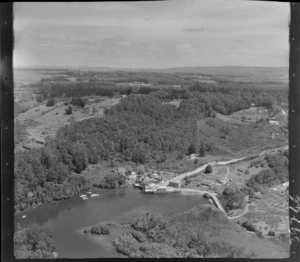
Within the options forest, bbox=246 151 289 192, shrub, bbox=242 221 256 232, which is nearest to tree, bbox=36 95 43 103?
forest, bbox=246 151 289 192

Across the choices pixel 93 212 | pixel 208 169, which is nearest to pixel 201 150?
pixel 208 169

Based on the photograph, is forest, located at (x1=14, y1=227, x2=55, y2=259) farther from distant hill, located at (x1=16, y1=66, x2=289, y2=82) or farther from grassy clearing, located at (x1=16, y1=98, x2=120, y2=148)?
distant hill, located at (x1=16, y1=66, x2=289, y2=82)

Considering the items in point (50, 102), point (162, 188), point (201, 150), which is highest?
point (50, 102)

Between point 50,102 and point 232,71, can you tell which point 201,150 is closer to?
point 232,71

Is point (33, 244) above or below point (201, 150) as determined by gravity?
below

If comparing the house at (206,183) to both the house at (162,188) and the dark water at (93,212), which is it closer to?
the dark water at (93,212)

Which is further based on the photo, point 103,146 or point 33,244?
point 103,146

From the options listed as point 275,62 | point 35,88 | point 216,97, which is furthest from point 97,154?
point 275,62

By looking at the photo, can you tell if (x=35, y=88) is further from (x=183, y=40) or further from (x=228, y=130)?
(x=228, y=130)
